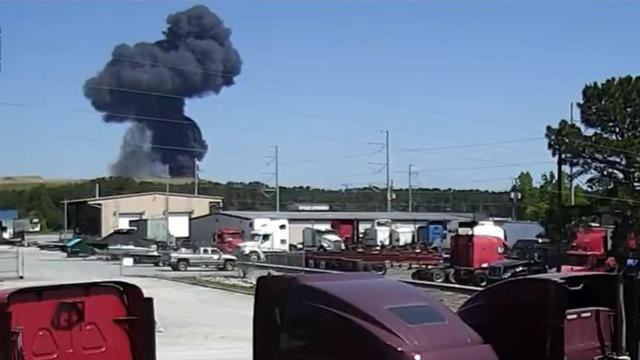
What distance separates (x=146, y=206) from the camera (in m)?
110

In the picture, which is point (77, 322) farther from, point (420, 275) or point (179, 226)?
point (179, 226)

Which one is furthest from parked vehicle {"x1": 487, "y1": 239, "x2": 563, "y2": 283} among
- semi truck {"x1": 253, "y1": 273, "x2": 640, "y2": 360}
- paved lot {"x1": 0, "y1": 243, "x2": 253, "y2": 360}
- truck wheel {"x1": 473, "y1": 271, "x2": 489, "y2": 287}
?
semi truck {"x1": 253, "y1": 273, "x2": 640, "y2": 360}

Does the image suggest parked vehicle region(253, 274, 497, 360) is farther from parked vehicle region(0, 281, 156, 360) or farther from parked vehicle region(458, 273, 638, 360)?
parked vehicle region(458, 273, 638, 360)

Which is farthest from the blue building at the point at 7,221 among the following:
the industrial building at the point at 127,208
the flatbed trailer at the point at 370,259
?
the flatbed trailer at the point at 370,259

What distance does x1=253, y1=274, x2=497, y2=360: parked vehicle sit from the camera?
7277 millimetres

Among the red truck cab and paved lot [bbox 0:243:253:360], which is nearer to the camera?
paved lot [bbox 0:243:253:360]

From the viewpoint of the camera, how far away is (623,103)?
48750mm

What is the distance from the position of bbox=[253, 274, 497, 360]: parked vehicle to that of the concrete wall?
9853 cm

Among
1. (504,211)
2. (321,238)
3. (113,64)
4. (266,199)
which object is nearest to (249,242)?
(321,238)

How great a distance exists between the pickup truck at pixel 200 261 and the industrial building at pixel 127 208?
4828 centimetres

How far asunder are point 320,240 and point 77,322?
2516 inches

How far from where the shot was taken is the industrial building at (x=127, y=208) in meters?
107

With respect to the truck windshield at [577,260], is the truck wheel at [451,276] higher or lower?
lower

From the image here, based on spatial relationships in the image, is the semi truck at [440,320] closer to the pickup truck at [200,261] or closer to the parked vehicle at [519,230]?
the pickup truck at [200,261]
